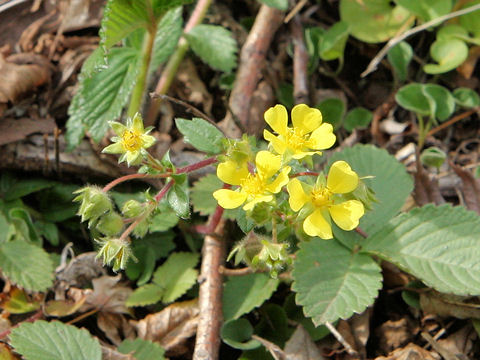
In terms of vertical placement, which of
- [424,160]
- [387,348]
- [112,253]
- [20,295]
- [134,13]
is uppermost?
[134,13]

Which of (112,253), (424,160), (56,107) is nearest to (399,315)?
(424,160)

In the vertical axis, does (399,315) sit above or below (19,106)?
below

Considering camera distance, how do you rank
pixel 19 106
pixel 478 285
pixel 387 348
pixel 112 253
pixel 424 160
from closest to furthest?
pixel 112 253, pixel 478 285, pixel 387 348, pixel 424 160, pixel 19 106

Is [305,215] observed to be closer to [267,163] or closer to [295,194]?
[295,194]

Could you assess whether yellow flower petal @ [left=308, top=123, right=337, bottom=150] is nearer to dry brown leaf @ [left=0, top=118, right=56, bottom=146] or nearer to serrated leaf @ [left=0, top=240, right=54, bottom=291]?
serrated leaf @ [left=0, top=240, right=54, bottom=291]

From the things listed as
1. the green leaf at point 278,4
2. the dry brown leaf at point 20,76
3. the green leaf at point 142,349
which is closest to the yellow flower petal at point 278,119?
the green leaf at point 278,4

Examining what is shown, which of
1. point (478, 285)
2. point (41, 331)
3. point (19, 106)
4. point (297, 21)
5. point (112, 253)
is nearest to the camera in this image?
point (112, 253)

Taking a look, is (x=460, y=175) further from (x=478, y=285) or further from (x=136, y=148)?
(x=136, y=148)

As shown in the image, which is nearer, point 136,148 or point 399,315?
point 136,148
